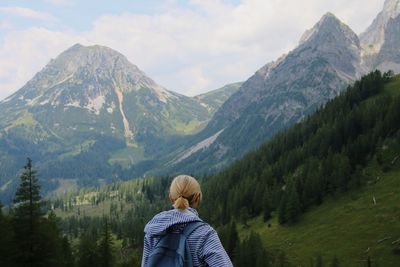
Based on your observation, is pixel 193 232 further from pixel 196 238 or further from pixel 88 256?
pixel 88 256

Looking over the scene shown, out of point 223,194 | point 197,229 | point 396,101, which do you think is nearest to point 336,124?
point 396,101

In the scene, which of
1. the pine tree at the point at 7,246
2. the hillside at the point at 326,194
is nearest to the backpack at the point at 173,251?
the pine tree at the point at 7,246

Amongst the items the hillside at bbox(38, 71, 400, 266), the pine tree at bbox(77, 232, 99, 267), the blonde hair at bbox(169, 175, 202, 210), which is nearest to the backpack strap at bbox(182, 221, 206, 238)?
the blonde hair at bbox(169, 175, 202, 210)

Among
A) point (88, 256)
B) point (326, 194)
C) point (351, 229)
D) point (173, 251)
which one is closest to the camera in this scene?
point (173, 251)

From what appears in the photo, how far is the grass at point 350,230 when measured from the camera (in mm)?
97875

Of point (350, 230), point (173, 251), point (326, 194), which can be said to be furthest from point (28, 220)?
point (326, 194)

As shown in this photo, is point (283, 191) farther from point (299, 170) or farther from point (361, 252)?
point (361, 252)

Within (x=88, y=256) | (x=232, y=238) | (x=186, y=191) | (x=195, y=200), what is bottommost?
(x=232, y=238)

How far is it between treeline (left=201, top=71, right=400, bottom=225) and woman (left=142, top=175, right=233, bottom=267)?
129592mm

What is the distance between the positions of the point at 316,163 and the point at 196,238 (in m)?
154

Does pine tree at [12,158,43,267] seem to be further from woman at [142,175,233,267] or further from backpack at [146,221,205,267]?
backpack at [146,221,205,267]

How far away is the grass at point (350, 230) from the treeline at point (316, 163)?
18.6ft

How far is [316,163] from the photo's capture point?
513 feet

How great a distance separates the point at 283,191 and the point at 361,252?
2174 inches
